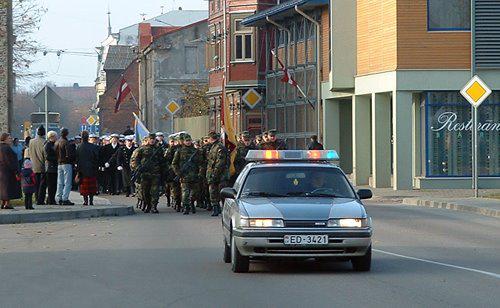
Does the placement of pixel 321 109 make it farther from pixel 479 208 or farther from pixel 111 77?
pixel 111 77

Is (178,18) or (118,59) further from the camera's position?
(118,59)

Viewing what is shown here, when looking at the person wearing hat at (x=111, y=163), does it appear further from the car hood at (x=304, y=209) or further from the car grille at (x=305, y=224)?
the car grille at (x=305, y=224)

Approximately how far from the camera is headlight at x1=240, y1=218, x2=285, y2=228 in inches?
557

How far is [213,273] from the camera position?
14.7 meters

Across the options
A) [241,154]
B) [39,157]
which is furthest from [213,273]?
[39,157]

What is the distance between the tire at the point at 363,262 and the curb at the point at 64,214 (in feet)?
40.3

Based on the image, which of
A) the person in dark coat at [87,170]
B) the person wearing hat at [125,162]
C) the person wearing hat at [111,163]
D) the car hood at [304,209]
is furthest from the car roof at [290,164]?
the person wearing hat at [111,163]

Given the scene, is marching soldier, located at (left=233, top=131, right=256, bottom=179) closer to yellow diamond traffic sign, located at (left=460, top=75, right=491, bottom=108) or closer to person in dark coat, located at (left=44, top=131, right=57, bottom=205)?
person in dark coat, located at (left=44, top=131, right=57, bottom=205)

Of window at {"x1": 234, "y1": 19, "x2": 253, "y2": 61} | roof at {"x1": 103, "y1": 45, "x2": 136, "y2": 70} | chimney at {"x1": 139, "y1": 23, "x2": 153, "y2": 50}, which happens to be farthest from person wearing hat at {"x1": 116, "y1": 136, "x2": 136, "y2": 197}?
roof at {"x1": 103, "y1": 45, "x2": 136, "y2": 70}

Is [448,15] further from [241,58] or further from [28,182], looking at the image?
[241,58]

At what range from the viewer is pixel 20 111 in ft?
459

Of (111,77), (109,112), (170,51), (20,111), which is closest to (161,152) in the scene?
(170,51)

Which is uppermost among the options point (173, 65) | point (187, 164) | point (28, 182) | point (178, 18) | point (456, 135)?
point (178, 18)

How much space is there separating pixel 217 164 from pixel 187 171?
5.02 feet
